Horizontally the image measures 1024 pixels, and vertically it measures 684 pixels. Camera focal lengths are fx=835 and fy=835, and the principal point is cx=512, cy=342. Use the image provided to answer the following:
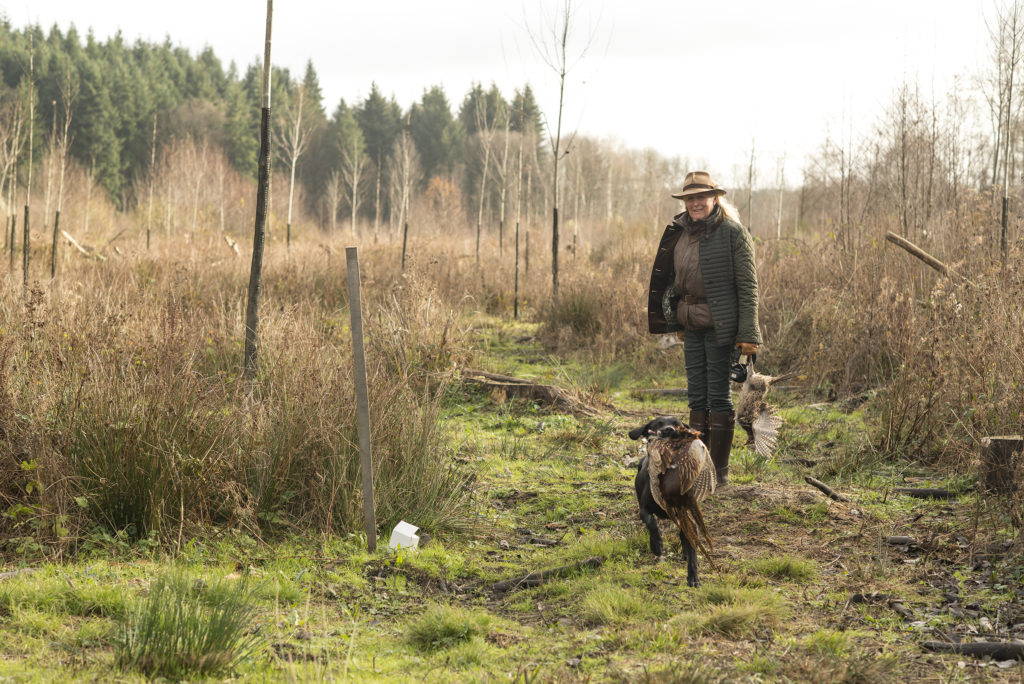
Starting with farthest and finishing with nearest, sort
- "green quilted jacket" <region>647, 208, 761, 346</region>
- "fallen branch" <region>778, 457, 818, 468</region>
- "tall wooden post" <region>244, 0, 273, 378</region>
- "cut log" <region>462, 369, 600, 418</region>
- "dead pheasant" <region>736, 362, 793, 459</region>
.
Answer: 1. "cut log" <region>462, 369, 600, 418</region>
2. "fallen branch" <region>778, 457, 818, 468</region>
3. "tall wooden post" <region>244, 0, 273, 378</region>
4. "dead pheasant" <region>736, 362, 793, 459</region>
5. "green quilted jacket" <region>647, 208, 761, 346</region>

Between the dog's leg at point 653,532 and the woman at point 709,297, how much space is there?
51.0 inches

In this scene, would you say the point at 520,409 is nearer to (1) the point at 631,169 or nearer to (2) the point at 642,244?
(2) the point at 642,244

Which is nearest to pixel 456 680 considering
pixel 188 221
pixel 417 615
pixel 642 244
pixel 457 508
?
pixel 417 615

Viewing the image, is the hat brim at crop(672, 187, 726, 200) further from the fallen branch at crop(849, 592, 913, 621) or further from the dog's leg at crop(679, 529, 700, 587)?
the fallen branch at crop(849, 592, 913, 621)

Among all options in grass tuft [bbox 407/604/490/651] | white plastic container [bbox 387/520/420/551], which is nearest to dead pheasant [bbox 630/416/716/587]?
grass tuft [bbox 407/604/490/651]

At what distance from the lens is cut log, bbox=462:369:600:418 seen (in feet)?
26.7

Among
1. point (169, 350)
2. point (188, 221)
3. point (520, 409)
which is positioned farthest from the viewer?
point (188, 221)

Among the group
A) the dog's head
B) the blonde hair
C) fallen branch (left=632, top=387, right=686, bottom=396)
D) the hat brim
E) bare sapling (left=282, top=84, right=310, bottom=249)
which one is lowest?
fallen branch (left=632, top=387, right=686, bottom=396)

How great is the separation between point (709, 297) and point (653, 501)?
1.59 meters

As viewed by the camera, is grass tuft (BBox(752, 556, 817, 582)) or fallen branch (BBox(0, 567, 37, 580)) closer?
fallen branch (BBox(0, 567, 37, 580))

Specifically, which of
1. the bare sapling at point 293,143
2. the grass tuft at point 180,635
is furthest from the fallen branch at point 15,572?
the bare sapling at point 293,143

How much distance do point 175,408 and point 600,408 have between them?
4766 mm

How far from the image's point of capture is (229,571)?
3.96 metres

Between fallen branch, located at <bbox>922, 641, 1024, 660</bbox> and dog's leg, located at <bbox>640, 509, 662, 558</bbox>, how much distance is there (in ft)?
4.54
